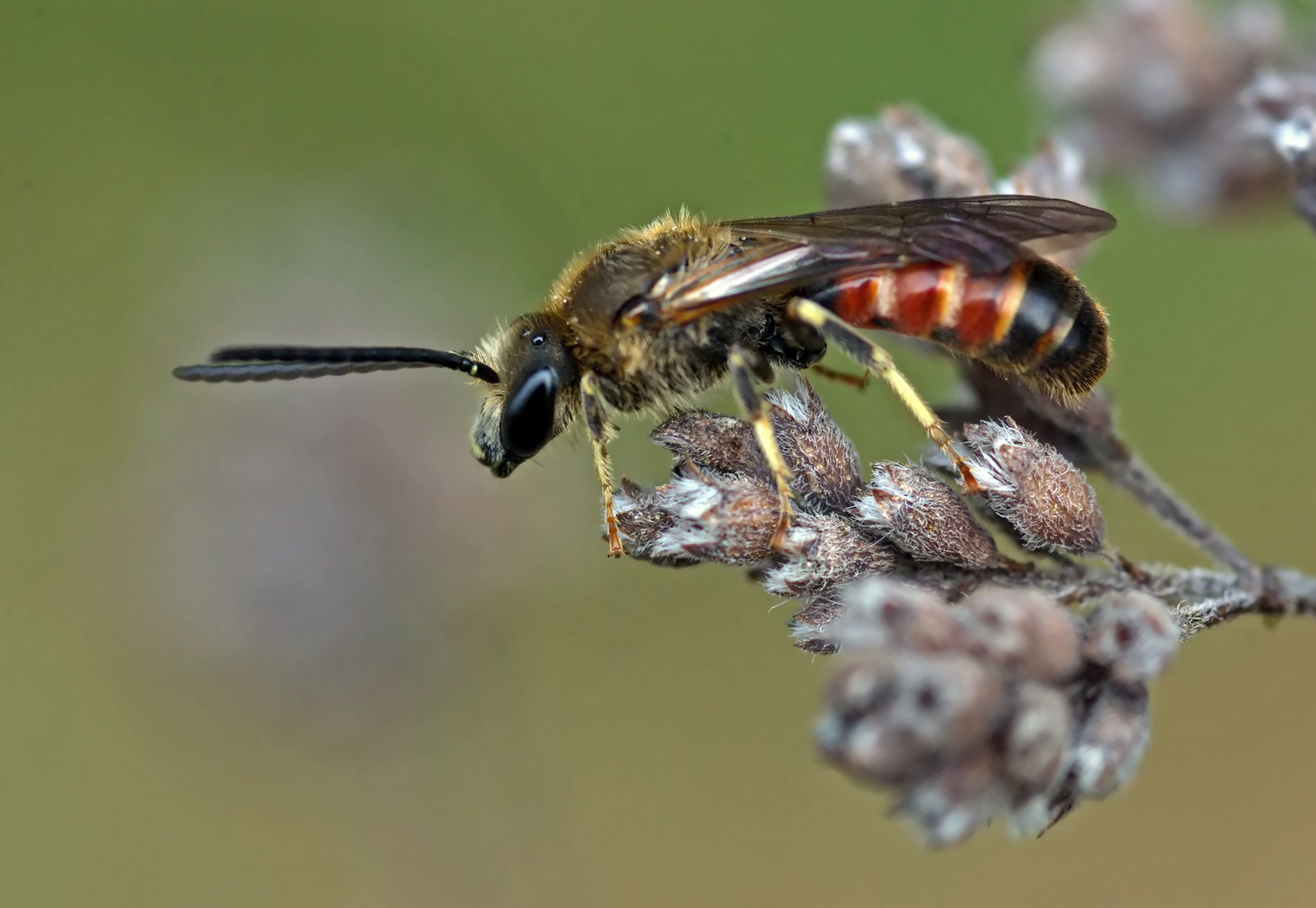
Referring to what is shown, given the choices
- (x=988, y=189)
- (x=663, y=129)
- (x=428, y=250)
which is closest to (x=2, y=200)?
(x=428, y=250)

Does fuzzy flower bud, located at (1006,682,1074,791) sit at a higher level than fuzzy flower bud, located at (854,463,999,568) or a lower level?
lower

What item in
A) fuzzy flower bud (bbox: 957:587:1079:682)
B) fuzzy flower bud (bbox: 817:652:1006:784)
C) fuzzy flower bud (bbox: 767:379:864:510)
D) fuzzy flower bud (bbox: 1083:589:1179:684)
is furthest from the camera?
fuzzy flower bud (bbox: 767:379:864:510)

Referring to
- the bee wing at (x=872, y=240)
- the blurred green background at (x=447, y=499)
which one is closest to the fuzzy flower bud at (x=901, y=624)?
the bee wing at (x=872, y=240)

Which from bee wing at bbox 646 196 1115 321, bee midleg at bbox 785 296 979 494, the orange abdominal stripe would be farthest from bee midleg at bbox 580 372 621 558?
the orange abdominal stripe

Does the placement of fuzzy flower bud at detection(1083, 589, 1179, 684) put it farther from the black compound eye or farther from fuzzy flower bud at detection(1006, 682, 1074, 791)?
the black compound eye

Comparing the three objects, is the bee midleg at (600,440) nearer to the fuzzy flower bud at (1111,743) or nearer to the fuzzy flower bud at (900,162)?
the fuzzy flower bud at (900,162)

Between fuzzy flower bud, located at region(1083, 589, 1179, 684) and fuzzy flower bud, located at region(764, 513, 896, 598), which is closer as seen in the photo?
fuzzy flower bud, located at region(1083, 589, 1179, 684)

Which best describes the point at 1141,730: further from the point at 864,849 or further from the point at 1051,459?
the point at 864,849
